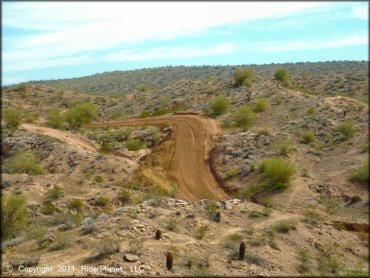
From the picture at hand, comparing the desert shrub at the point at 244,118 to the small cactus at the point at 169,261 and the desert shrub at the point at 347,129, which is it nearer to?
the desert shrub at the point at 347,129

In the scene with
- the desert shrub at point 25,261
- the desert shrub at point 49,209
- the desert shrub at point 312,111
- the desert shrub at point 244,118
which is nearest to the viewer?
the desert shrub at point 25,261

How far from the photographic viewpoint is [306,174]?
90.1 feet

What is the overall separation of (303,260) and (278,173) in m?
10.9

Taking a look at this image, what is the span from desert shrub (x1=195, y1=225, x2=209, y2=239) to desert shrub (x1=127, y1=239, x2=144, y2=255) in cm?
287

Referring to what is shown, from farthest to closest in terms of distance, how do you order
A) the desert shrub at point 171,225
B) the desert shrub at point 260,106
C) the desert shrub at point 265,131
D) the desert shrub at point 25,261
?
the desert shrub at point 260,106 → the desert shrub at point 265,131 → the desert shrub at point 171,225 → the desert shrub at point 25,261

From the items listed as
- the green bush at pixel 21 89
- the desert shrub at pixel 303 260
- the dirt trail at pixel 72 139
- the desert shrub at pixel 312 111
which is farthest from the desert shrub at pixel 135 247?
the green bush at pixel 21 89

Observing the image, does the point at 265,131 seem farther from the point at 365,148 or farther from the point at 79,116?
the point at 79,116

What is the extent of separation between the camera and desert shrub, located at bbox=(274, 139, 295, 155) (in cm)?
3072

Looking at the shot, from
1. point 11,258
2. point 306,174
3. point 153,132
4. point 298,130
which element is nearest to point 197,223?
point 11,258

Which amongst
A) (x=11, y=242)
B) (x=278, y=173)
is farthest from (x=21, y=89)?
(x=11, y=242)

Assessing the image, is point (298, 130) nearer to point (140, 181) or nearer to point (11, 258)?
point (140, 181)

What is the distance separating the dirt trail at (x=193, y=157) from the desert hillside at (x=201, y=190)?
12 cm

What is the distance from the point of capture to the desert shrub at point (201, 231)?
1688 centimetres

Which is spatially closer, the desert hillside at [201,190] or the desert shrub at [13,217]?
the desert hillside at [201,190]
